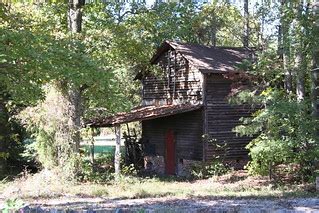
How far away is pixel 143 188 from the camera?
54.7 feet

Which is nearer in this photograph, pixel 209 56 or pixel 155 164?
pixel 209 56

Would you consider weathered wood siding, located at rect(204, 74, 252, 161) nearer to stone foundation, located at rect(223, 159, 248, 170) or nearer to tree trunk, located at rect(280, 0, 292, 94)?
stone foundation, located at rect(223, 159, 248, 170)

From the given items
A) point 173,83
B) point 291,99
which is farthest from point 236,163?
point 291,99

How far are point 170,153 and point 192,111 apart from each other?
118 inches

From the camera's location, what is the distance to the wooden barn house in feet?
74.9

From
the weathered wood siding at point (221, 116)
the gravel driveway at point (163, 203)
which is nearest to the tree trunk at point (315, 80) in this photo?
A: the gravel driveway at point (163, 203)

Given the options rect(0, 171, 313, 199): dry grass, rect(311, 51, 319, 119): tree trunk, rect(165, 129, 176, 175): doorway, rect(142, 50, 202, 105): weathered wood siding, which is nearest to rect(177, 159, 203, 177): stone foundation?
rect(165, 129, 176, 175): doorway

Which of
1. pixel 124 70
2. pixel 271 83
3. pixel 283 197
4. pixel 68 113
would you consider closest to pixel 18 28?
pixel 68 113

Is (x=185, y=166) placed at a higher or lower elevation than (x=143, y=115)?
lower

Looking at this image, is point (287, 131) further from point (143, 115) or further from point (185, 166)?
point (185, 166)

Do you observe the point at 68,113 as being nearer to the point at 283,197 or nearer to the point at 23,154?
the point at 23,154

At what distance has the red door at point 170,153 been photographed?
2488 centimetres

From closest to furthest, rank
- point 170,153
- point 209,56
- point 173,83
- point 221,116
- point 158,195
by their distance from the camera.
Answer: point 158,195
point 221,116
point 209,56
point 170,153
point 173,83

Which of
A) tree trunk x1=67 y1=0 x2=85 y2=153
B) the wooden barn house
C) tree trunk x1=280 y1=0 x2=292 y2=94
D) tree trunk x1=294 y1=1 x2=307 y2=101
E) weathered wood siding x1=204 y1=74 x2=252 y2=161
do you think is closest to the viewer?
tree trunk x1=294 y1=1 x2=307 y2=101
